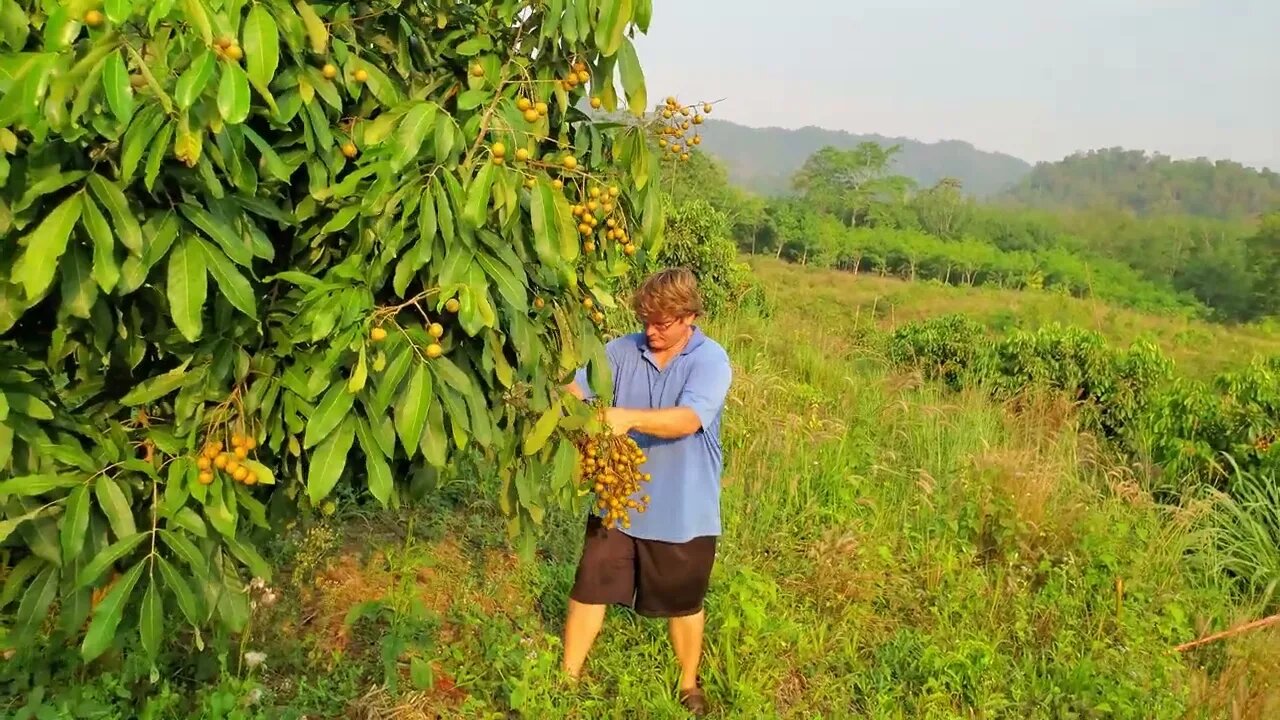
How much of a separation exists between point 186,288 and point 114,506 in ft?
1.28

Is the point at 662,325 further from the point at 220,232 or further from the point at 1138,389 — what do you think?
the point at 1138,389

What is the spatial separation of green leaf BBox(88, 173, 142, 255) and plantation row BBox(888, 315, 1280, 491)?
494 cm

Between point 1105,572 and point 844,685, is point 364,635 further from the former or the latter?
point 1105,572

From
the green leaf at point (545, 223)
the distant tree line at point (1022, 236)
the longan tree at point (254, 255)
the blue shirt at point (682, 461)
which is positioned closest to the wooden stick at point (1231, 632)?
the blue shirt at point (682, 461)

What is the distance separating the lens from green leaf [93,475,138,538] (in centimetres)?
146

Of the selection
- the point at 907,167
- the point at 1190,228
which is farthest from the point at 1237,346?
the point at 907,167

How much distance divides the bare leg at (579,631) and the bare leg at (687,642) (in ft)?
0.85

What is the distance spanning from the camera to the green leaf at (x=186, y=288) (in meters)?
1.35

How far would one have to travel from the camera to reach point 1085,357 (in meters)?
7.48

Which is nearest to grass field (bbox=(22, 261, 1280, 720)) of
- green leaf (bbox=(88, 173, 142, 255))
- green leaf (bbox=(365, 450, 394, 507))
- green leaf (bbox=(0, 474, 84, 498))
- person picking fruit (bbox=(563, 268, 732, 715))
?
person picking fruit (bbox=(563, 268, 732, 715))

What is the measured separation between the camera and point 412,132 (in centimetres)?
142

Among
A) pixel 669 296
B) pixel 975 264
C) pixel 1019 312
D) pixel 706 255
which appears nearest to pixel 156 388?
pixel 669 296

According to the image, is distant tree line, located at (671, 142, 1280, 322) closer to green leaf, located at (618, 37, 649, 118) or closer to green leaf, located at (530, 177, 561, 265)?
green leaf, located at (618, 37, 649, 118)

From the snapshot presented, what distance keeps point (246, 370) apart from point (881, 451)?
13.1ft
